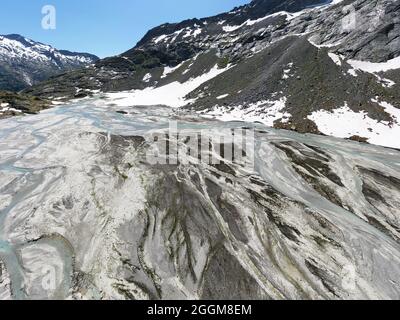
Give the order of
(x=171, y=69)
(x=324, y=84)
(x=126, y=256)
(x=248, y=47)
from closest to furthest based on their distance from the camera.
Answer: (x=126, y=256)
(x=324, y=84)
(x=248, y=47)
(x=171, y=69)

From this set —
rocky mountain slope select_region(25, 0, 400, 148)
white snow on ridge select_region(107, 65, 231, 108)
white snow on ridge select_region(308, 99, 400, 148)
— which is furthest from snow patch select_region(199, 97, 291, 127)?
white snow on ridge select_region(107, 65, 231, 108)

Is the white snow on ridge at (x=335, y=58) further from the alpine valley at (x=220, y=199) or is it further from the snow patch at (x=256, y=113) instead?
the snow patch at (x=256, y=113)

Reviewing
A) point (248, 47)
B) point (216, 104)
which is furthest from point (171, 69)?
point (216, 104)

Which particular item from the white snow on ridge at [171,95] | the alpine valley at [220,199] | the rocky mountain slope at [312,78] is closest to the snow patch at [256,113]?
the rocky mountain slope at [312,78]

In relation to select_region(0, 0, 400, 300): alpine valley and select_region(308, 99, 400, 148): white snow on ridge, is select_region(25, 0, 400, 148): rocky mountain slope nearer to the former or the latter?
select_region(308, 99, 400, 148): white snow on ridge
